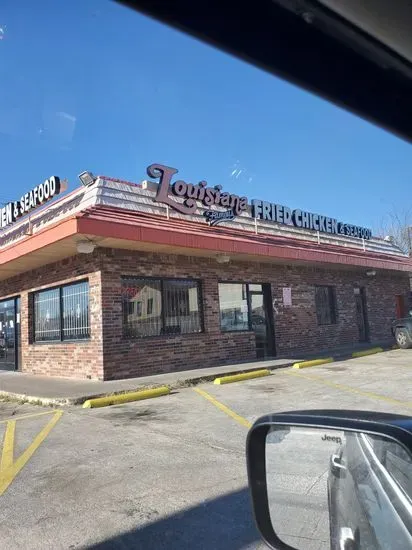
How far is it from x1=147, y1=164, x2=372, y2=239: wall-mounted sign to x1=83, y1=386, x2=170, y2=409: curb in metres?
5.94

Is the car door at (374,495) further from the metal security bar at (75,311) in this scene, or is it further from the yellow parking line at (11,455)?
the metal security bar at (75,311)

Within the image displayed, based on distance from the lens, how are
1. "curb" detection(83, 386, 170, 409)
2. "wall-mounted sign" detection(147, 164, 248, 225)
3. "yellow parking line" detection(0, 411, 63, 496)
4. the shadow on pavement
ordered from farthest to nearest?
1. "wall-mounted sign" detection(147, 164, 248, 225)
2. "curb" detection(83, 386, 170, 409)
3. "yellow parking line" detection(0, 411, 63, 496)
4. the shadow on pavement

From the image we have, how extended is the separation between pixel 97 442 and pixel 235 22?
240 inches

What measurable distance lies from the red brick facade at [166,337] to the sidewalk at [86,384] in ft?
1.85

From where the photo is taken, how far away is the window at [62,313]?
549 inches

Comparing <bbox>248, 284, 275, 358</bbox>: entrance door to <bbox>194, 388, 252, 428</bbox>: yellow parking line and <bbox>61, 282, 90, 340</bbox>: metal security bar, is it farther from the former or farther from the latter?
<bbox>194, 388, 252, 428</bbox>: yellow parking line

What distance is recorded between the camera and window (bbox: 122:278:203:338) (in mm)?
13656

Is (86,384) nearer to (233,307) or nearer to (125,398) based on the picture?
(125,398)

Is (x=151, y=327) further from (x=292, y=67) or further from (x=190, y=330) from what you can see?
(x=292, y=67)

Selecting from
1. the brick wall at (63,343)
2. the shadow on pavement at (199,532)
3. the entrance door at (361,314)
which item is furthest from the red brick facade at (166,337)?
the shadow on pavement at (199,532)

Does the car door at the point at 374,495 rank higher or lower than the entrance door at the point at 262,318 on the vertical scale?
lower

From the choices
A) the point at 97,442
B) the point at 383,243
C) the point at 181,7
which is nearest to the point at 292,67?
the point at 181,7

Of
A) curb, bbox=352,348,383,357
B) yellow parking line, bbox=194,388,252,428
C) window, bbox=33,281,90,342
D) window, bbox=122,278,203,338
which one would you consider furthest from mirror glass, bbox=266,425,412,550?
curb, bbox=352,348,383,357

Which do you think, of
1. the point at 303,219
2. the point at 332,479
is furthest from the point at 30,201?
the point at 332,479
